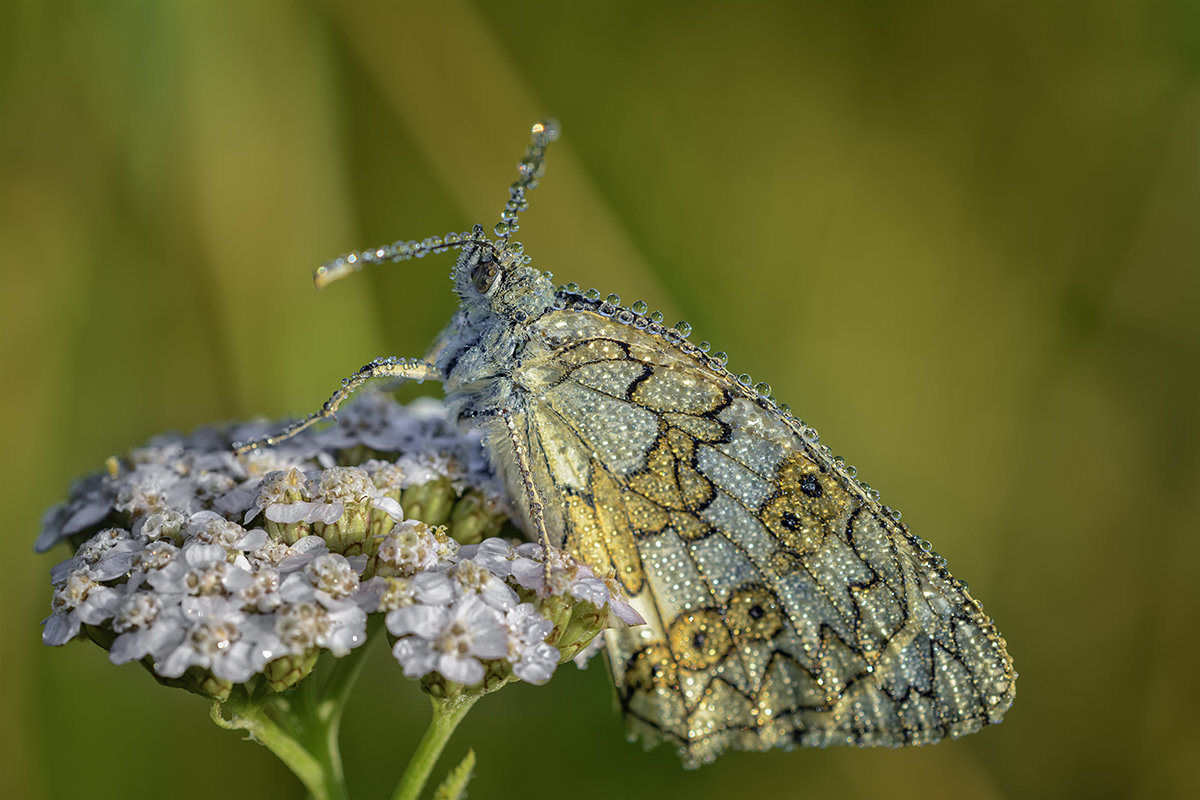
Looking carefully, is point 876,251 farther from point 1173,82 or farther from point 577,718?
point 577,718

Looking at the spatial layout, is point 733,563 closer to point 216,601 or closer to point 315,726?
point 315,726

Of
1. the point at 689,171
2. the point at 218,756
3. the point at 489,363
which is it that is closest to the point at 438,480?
the point at 489,363

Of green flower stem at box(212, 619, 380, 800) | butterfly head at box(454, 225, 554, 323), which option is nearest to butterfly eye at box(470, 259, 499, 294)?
butterfly head at box(454, 225, 554, 323)

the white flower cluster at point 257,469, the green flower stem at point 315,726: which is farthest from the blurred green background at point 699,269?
the green flower stem at point 315,726

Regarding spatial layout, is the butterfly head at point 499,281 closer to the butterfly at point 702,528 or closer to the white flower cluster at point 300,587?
the butterfly at point 702,528

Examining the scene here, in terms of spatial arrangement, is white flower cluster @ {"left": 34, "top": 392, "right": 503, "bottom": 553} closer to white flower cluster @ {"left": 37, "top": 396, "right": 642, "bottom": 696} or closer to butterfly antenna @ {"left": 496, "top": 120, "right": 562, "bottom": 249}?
white flower cluster @ {"left": 37, "top": 396, "right": 642, "bottom": 696}
